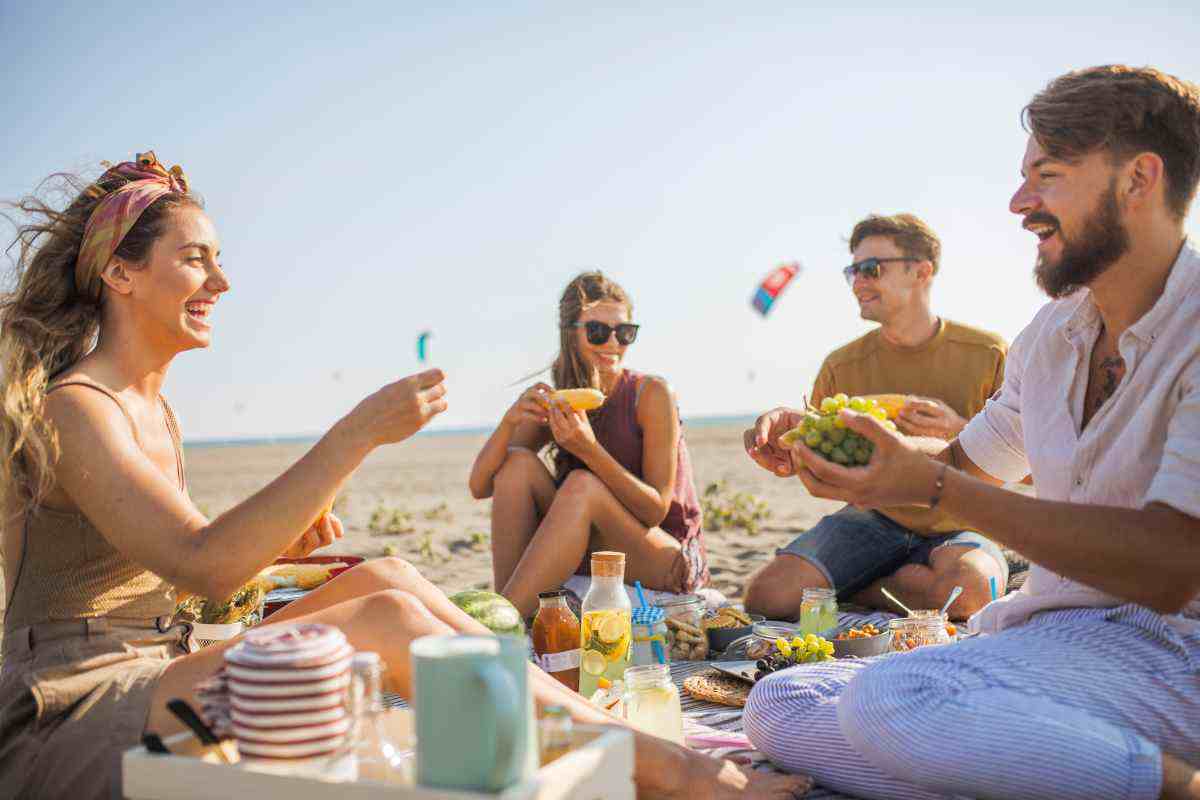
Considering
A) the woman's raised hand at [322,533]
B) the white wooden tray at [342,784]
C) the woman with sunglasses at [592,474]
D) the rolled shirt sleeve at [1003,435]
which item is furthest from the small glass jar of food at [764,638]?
the white wooden tray at [342,784]

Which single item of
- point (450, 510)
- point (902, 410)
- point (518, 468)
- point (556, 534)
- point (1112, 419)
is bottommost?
point (450, 510)

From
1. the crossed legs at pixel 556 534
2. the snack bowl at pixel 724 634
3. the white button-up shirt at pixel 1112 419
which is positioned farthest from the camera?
the crossed legs at pixel 556 534

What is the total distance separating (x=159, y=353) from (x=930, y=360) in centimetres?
492

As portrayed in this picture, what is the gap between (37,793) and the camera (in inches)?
107

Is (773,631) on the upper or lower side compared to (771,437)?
lower

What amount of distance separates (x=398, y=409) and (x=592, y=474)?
3441mm

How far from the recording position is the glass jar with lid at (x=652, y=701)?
3.64 m

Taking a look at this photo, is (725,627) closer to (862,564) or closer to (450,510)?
(862,564)

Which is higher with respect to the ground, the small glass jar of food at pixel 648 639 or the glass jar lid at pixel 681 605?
the small glass jar of food at pixel 648 639

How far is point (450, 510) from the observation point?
647 inches

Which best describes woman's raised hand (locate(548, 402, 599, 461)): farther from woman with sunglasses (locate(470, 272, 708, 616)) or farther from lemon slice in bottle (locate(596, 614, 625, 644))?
lemon slice in bottle (locate(596, 614, 625, 644))

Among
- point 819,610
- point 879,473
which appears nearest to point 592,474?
point 819,610

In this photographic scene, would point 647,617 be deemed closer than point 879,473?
No

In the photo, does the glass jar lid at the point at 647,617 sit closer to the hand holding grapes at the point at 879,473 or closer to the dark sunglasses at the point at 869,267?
the hand holding grapes at the point at 879,473
